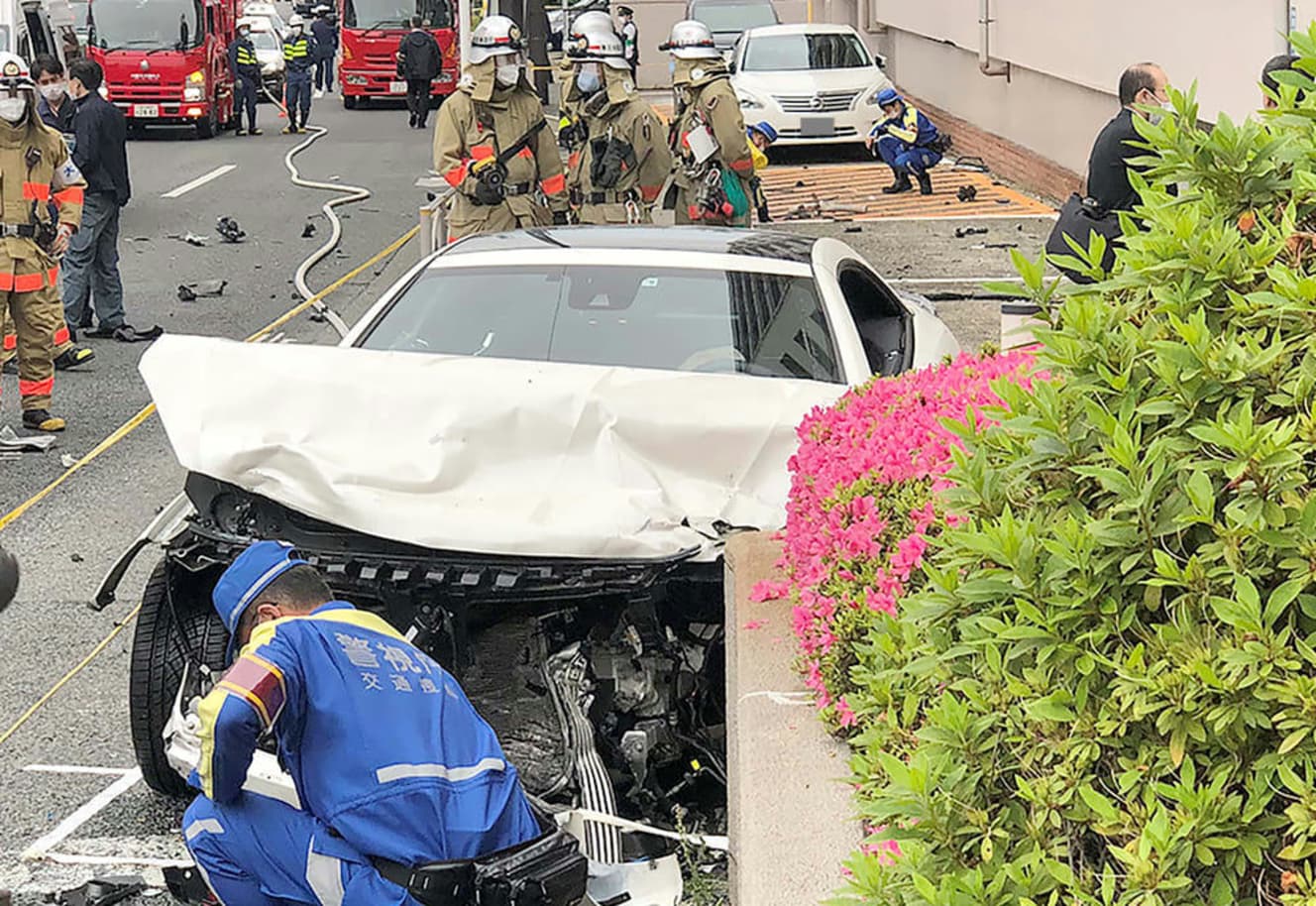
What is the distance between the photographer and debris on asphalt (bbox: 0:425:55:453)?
10.2 metres

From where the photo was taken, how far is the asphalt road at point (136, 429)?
5.56m

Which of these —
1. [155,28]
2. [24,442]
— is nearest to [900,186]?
[24,442]

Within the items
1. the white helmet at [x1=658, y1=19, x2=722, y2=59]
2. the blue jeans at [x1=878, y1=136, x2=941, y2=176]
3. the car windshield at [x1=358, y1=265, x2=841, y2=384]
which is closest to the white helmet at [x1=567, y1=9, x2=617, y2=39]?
the white helmet at [x1=658, y1=19, x2=722, y2=59]

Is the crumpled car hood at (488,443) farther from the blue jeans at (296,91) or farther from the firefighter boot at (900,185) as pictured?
the blue jeans at (296,91)

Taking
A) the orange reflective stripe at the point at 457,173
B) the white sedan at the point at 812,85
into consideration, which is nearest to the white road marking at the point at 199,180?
the white sedan at the point at 812,85

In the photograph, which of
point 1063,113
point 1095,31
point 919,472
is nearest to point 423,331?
point 919,472

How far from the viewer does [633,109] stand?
11.5m

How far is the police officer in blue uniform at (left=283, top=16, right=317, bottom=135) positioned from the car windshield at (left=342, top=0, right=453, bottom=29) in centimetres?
438

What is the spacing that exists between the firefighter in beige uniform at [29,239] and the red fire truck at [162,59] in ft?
58.4

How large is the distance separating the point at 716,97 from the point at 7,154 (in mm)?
4362

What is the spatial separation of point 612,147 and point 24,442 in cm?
394

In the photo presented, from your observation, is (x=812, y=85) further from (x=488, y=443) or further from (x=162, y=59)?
(x=488, y=443)

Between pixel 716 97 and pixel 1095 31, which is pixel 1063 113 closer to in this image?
pixel 1095 31

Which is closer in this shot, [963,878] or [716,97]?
[963,878]
